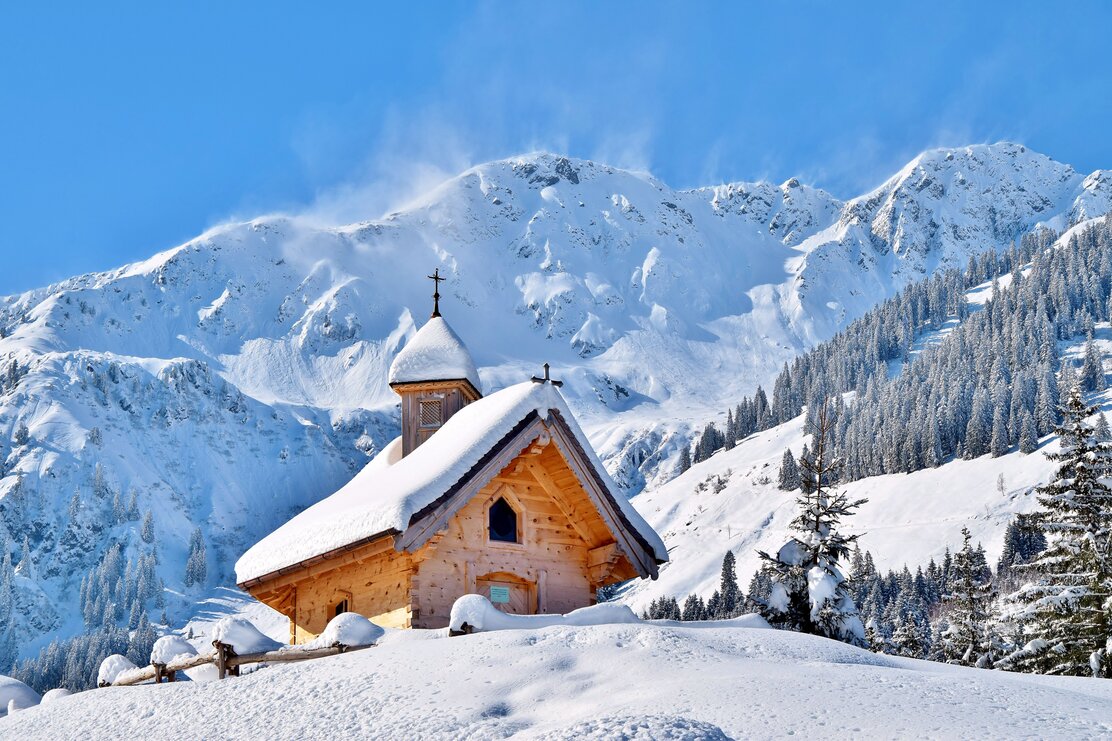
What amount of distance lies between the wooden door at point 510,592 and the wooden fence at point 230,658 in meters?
5.88

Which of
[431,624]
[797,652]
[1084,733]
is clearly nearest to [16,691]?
[431,624]

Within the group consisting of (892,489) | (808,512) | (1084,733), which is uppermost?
(892,489)

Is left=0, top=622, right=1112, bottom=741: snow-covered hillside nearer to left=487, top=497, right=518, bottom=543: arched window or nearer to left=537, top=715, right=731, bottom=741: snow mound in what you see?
left=537, top=715, right=731, bottom=741: snow mound

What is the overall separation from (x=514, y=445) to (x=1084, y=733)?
11.6 m

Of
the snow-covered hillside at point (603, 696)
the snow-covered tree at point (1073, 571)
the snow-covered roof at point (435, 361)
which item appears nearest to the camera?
the snow-covered hillside at point (603, 696)

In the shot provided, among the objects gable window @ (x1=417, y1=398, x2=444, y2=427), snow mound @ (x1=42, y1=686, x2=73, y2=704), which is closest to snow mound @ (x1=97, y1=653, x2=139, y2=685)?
snow mound @ (x1=42, y1=686, x2=73, y2=704)

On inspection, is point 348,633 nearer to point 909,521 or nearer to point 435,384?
point 435,384

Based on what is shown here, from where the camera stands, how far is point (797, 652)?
14.5 m

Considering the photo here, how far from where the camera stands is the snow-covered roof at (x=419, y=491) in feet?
63.3

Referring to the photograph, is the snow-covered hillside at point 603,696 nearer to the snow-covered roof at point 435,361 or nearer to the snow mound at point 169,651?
the snow mound at point 169,651

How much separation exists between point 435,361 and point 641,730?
795 inches

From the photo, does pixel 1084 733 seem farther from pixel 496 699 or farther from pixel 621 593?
pixel 621 593

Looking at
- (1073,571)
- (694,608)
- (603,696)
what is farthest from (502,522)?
(694,608)

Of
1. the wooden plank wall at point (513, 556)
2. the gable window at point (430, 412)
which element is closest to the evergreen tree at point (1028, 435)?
the gable window at point (430, 412)
